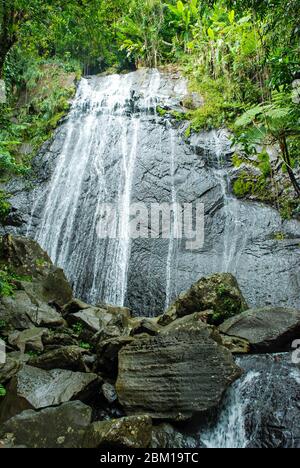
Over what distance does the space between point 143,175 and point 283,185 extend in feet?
14.0

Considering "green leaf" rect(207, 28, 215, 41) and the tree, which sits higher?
"green leaf" rect(207, 28, 215, 41)

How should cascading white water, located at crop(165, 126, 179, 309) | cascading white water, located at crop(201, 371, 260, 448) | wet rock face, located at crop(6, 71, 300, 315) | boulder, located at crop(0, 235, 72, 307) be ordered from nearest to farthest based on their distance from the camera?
cascading white water, located at crop(201, 371, 260, 448) → boulder, located at crop(0, 235, 72, 307) → wet rock face, located at crop(6, 71, 300, 315) → cascading white water, located at crop(165, 126, 179, 309)

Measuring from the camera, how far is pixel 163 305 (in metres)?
→ 9.12

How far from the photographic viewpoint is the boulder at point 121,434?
373 centimetres

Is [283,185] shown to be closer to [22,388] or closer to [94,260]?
[94,260]

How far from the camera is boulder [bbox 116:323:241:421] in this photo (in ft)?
14.6

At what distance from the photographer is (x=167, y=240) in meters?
10.0

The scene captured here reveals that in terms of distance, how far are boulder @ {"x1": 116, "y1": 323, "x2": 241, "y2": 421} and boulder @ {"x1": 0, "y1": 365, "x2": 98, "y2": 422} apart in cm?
51

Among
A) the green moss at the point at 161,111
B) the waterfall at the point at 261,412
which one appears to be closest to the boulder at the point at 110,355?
the waterfall at the point at 261,412

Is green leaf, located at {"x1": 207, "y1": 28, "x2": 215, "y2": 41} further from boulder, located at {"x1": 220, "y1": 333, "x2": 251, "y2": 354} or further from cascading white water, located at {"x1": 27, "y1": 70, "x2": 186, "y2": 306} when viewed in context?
boulder, located at {"x1": 220, "y1": 333, "x2": 251, "y2": 354}

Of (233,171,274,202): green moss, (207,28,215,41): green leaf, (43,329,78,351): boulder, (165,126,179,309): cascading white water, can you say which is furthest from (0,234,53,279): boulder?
(207,28,215,41): green leaf

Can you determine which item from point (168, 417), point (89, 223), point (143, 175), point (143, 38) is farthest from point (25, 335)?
Result: point (143, 38)

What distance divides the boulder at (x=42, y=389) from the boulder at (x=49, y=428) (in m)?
0.24

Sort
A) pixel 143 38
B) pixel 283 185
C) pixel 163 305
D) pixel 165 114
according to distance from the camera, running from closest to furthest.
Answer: pixel 163 305, pixel 283 185, pixel 165 114, pixel 143 38
